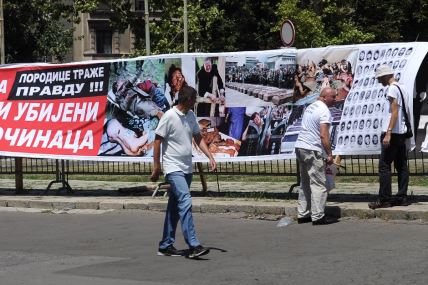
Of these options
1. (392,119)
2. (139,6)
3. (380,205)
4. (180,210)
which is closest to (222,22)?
(139,6)

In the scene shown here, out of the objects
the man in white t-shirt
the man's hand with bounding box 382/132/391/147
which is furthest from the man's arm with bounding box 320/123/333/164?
the man's hand with bounding box 382/132/391/147

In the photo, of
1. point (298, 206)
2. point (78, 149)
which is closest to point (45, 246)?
point (298, 206)

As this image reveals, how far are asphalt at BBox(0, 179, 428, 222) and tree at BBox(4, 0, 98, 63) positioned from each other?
2583 centimetres

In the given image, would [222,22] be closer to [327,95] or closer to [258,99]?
[258,99]

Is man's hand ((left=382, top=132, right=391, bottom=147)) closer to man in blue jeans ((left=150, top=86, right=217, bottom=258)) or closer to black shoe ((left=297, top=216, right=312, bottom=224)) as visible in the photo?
black shoe ((left=297, top=216, right=312, bottom=224))

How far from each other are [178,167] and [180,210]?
473mm

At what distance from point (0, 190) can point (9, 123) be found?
6.87 ft

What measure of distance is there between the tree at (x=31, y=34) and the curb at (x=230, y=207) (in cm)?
2687

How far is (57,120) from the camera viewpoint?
1410cm

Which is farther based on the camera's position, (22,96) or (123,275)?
(22,96)

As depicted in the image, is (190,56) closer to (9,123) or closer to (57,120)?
(57,120)

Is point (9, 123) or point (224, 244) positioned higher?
point (9, 123)

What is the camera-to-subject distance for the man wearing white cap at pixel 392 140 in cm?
1038

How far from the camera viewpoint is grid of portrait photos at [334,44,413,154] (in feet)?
36.2
